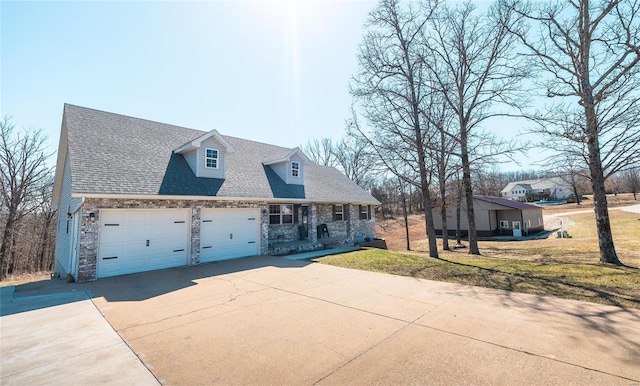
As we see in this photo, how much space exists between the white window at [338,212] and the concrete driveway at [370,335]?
411 inches

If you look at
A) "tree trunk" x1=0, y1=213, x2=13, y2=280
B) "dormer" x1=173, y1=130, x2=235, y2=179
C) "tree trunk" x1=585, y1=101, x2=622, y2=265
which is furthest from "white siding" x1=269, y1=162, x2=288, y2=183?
"tree trunk" x1=0, y1=213, x2=13, y2=280

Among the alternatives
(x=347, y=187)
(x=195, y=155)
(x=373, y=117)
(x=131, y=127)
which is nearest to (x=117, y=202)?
(x=195, y=155)

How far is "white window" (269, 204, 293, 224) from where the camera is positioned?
1505 centimetres

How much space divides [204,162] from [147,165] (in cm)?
225

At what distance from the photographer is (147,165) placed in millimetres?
11234

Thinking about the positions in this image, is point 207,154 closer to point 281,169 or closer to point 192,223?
point 192,223

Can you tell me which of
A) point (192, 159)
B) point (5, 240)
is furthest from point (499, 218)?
point (5, 240)

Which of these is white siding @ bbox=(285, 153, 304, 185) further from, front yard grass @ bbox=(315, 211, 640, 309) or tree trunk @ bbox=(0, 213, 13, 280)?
tree trunk @ bbox=(0, 213, 13, 280)

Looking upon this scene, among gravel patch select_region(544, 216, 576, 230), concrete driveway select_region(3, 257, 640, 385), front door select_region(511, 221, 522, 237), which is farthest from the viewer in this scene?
gravel patch select_region(544, 216, 576, 230)

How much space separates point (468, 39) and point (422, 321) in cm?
1463

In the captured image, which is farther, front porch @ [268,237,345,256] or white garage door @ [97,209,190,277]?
front porch @ [268,237,345,256]

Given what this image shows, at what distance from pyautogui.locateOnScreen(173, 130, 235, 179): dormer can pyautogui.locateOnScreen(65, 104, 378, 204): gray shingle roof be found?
0.30 metres

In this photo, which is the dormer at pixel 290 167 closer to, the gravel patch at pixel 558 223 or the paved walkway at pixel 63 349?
the paved walkway at pixel 63 349

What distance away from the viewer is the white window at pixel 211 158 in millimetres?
12845
